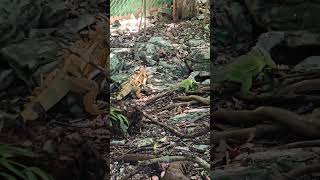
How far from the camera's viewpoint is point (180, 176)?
11.0ft

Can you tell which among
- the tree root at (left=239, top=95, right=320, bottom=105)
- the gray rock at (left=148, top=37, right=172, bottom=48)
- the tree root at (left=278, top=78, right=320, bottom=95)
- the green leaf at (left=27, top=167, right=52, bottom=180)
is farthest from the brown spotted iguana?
the tree root at (left=278, top=78, right=320, bottom=95)

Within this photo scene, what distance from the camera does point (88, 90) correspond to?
3559mm

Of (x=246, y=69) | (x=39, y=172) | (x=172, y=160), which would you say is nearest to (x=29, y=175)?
(x=39, y=172)

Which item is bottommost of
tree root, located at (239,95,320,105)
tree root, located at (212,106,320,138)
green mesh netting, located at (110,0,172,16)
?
tree root, located at (212,106,320,138)

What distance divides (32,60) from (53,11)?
0.31m

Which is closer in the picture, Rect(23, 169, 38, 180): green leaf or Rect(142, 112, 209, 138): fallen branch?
Rect(23, 169, 38, 180): green leaf

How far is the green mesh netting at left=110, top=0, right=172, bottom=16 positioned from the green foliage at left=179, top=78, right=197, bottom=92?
441mm

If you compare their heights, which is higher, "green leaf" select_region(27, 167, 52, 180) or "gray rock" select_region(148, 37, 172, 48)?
"gray rock" select_region(148, 37, 172, 48)

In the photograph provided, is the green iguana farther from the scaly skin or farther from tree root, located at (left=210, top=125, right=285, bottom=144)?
tree root, located at (left=210, top=125, right=285, bottom=144)

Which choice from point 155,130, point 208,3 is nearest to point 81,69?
point 155,130

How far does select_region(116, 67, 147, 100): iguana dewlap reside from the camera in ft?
11.4

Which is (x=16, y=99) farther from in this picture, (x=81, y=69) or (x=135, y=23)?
(x=135, y=23)

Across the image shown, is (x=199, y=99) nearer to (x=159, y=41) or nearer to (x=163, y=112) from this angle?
(x=163, y=112)

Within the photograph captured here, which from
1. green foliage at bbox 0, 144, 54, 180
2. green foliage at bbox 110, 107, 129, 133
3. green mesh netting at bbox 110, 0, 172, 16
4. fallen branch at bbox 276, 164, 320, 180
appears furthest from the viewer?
green mesh netting at bbox 110, 0, 172, 16
